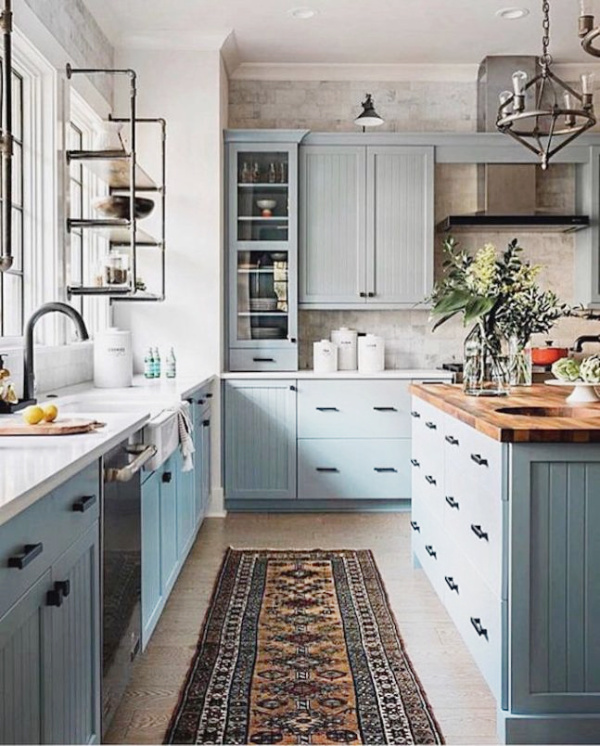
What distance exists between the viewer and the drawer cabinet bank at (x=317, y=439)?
5.14m

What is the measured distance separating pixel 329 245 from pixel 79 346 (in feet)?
6.12

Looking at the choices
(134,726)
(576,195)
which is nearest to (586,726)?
(134,726)

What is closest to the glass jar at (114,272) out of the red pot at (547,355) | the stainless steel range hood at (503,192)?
the stainless steel range hood at (503,192)

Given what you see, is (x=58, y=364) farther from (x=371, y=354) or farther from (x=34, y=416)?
(x=371, y=354)

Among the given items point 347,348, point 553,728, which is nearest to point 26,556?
point 553,728

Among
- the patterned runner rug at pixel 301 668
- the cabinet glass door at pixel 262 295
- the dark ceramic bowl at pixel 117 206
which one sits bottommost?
the patterned runner rug at pixel 301 668

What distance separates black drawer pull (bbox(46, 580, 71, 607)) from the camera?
156cm

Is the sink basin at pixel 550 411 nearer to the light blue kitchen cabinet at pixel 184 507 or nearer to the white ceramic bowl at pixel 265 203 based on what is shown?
the light blue kitchen cabinet at pixel 184 507

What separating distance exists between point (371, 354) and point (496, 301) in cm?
220

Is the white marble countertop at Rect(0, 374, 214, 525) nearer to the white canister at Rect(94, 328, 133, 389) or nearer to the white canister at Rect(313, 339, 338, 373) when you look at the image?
the white canister at Rect(94, 328, 133, 389)

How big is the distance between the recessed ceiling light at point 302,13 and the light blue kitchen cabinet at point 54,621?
3556 millimetres

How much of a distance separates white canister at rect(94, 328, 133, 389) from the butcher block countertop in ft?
5.02

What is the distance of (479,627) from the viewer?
2490 millimetres

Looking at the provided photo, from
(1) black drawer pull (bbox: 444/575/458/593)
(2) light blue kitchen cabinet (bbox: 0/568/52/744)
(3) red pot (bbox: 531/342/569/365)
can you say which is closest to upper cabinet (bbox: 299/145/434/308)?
(3) red pot (bbox: 531/342/569/365)
